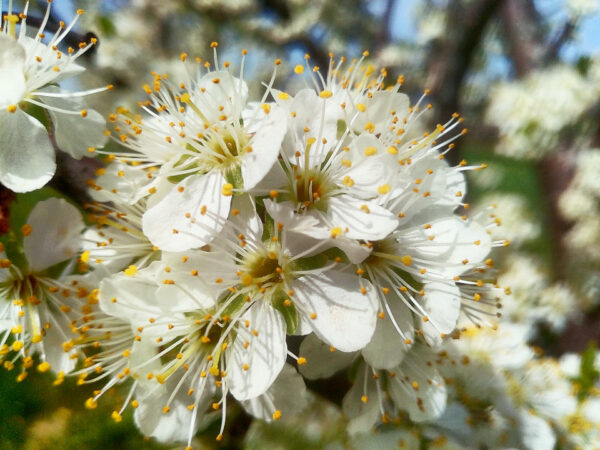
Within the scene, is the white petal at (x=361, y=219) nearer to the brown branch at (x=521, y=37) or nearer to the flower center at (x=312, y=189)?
the flower center at (x=312, y=189)

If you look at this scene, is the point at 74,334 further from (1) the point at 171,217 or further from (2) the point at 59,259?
(1) the point at 171,217

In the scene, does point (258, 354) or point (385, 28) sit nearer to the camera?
point (258, 354)

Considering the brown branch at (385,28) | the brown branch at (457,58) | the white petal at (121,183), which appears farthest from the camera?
the brown branch at (385,28)

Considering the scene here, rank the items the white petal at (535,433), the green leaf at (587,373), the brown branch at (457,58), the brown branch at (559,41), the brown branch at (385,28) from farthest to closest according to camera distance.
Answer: the brown branch at (385,28), the brown branch at (559,41), the brown branch at (457,58), the green leaf at (587,373), the white petal at (535,433)

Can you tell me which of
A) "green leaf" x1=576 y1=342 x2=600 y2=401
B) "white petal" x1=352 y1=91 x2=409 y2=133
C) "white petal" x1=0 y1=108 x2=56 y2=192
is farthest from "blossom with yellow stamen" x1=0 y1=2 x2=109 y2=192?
"green leaf" x1=576 y1=342 x2=600 y2=401

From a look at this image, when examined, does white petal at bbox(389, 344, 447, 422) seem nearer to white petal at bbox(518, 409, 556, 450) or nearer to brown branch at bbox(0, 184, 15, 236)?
white petal at bbox(518, 409, 556, 450)

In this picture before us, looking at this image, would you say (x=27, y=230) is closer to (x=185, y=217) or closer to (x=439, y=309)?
(x=185, y=217)

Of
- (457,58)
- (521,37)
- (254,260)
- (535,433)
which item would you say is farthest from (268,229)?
(521,37)

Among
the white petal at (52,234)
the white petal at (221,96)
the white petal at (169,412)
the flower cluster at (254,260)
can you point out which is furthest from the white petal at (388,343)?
the white petal at (52,234)
